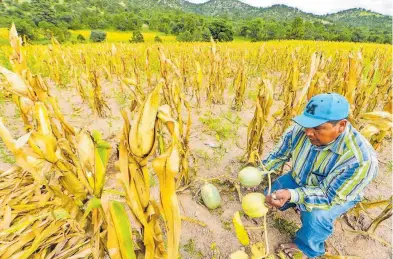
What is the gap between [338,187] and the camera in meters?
1.64

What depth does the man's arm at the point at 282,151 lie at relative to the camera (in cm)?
210

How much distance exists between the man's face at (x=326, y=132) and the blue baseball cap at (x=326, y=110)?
59 millimetres

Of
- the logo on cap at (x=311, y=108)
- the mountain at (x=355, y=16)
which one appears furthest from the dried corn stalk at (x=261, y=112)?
the mountain at (x=355, y=16)

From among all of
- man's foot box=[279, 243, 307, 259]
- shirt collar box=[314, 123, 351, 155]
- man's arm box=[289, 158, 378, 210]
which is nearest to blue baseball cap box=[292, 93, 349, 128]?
shirt collar box=[314, 123, 351, 155]

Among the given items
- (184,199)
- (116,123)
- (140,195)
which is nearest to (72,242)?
(140,195)

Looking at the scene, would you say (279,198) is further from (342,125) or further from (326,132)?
(342,125)

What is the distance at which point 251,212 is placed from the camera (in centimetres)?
176

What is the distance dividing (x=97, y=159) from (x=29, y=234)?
0.80m

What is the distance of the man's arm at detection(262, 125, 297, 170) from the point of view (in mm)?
2104

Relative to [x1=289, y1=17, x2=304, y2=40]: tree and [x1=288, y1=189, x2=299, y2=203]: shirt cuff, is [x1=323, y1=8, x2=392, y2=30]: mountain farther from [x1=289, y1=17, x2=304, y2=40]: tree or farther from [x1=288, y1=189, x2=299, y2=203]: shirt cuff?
[x1=288, y1=189, x2=299, y2=203]: shirt cuff

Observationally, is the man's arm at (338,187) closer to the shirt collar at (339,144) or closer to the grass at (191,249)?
the shirt collar at (339,144)

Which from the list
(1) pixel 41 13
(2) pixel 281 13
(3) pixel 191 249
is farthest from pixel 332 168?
(2) pixel 281 13

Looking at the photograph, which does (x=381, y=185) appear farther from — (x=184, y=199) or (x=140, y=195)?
(x=140, y=195)

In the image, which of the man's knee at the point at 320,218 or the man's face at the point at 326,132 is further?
the man's knee at the point at 320,218
